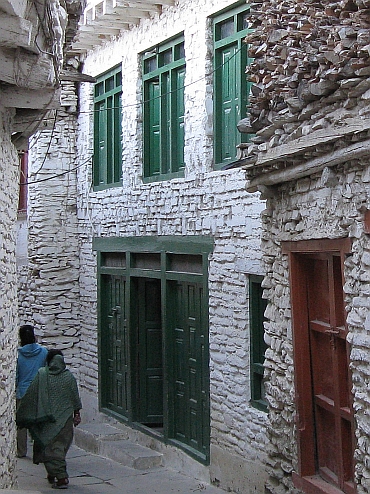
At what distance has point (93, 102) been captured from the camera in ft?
48.3

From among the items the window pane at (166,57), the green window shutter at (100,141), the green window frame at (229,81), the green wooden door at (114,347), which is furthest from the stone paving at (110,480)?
the window pane at (166,57)

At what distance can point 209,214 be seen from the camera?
35.1 ft

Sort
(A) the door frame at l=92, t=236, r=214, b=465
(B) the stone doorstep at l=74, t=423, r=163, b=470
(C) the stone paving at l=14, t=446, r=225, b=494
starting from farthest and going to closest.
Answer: (B) the stone doorstep at l=74, t=423, r=163, b=470 < (A) the door frame at l=92, t=236, r=214, b=465 < (C) the stone paving at l=14, t=446, r=225, b=494

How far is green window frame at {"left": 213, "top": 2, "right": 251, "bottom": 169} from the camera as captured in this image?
10.1 meters

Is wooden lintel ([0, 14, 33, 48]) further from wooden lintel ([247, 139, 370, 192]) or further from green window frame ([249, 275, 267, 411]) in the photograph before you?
green window frame ([249, 275, 267, 411])

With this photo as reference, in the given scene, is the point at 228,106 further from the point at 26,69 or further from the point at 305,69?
the point at 26,69

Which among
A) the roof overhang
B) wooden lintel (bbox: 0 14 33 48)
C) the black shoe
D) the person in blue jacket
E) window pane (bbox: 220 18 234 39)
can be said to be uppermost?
the roof overhang

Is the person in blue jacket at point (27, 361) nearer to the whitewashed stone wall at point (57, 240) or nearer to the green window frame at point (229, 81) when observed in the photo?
the green window frame at point (229, 81)

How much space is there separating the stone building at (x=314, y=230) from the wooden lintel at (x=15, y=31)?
1970 millimetres

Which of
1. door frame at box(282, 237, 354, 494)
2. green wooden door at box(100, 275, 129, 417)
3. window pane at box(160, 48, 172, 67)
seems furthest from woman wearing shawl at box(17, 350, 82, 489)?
window pane at box(160, 48, 172, 67)

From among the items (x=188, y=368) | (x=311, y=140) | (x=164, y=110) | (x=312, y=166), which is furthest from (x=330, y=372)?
(x=164, y=110)

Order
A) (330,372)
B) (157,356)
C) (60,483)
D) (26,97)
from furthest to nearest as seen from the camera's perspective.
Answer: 1. (157,356)
2. (60,483)
3. (26,97)
4. (330,372)

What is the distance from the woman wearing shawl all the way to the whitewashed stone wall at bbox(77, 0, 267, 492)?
1691mm

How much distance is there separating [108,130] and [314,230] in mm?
8103
